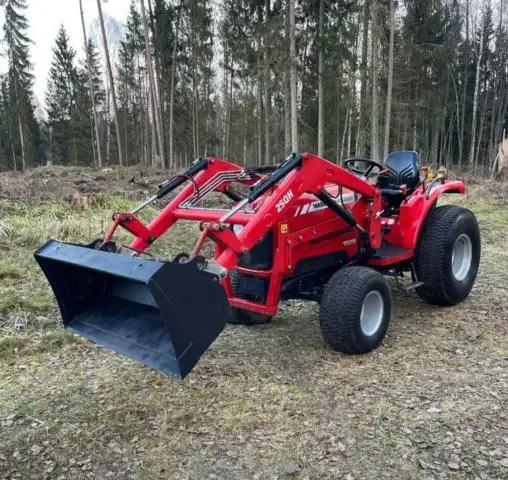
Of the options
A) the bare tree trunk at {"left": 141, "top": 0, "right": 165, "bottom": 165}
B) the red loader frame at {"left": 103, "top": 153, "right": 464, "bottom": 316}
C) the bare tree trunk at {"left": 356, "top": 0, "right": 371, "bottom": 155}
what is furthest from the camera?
the bare tree trunk at {"left": 141, "top": 0, "right": 165, "bottom": 165}

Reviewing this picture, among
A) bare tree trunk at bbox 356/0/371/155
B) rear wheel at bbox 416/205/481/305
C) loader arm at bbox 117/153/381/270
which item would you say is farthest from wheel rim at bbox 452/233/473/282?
bare tree trunk at bbox 356/0/371/155

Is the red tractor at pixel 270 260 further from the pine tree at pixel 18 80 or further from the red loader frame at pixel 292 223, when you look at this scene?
the pine tree at pixel 18 80

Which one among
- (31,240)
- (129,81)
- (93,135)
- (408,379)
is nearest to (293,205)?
(408,379)

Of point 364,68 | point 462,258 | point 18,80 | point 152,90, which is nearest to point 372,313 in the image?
point 462,258

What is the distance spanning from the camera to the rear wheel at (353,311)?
3.64 m

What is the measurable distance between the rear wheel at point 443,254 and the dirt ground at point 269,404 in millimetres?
202

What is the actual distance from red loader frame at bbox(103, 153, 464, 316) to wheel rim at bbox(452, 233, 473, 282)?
1.93ft

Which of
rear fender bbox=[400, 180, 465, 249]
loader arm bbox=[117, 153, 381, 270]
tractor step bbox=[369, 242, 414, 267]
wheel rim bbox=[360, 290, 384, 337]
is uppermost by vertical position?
loader arm bbox=[117, 153, 381, 270]

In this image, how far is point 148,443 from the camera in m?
2.73

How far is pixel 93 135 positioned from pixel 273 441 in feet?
130

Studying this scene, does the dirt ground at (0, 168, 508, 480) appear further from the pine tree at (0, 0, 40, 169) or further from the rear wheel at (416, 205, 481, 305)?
the pine tree at (0, 0, 40, 169)

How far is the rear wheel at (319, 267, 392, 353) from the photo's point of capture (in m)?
3.64

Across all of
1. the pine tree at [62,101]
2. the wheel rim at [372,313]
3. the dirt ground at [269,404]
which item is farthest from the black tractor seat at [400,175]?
the pine tree at [62,101]

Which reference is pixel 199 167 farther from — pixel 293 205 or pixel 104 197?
pixel 104 197
